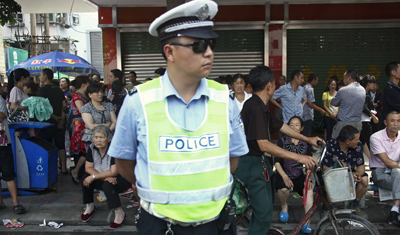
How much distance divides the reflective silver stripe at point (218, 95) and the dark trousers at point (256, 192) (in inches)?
57.1

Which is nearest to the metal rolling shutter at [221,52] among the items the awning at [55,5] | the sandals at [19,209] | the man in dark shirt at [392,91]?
the awning at [55,5]

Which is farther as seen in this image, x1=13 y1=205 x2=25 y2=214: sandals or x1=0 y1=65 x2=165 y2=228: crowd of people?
x1=13 y1=205 x2=25 y2=214: sandals

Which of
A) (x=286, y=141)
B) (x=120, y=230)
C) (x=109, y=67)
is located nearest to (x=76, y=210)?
(x=120, y=230)

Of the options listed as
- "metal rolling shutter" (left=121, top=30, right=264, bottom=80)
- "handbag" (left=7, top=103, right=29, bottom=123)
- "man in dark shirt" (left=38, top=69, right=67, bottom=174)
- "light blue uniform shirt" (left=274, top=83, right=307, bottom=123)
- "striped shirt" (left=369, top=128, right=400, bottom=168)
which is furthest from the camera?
"metal rolling shutter" (left=121, top=30, right=264, bottom=80)

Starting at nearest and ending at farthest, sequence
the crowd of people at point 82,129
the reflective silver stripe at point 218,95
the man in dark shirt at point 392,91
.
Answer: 1. the reflective silver stripe at point 218,95
2. the crowd of people at point 82,129
3. the man in dark shirt at point 392,91

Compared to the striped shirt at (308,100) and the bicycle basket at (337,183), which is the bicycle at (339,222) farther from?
Result: the striped shirt at (308,100)

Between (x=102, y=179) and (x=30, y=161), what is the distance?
1.73 metres

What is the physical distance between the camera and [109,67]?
376 inches

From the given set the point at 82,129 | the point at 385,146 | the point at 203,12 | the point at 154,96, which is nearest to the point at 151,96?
the point at 154,96

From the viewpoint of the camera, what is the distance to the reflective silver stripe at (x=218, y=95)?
73.8 inches

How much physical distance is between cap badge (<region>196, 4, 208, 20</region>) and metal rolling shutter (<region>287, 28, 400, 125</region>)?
8.19 metres

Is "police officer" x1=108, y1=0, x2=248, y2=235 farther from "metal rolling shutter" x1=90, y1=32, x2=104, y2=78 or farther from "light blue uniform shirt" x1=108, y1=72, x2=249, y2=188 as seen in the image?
"metal rolling shutter" x1=90, y1=32, x2=104, y2=78

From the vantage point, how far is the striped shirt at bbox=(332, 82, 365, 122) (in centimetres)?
607

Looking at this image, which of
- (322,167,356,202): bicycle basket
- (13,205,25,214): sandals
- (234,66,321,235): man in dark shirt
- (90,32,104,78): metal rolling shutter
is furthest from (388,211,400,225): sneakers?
(90,32,104,78): metal rolling shutter
